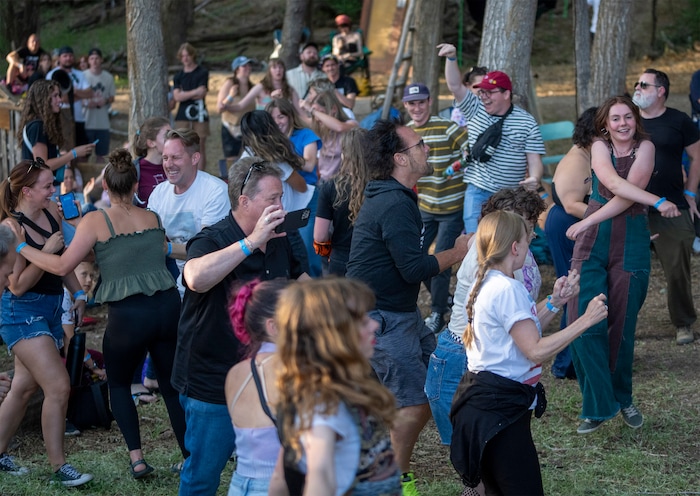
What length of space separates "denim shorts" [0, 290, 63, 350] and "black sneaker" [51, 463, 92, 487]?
2.41 feet

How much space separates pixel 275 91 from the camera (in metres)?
9.98

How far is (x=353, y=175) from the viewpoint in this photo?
497 cm

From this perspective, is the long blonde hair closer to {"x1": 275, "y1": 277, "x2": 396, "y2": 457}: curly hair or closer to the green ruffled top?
{"x1": 275, "y1": 277, "x2": 396, "y2": 457}: curly hair

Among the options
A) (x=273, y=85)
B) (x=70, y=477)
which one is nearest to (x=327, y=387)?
(x=70, y=477)

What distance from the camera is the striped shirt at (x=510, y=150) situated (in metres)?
7.12

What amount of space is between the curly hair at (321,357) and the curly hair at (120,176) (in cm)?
284

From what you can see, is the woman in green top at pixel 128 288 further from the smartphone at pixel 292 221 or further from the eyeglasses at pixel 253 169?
the eyeglasses at pixel 253 169

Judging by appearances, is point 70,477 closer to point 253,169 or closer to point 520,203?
point 253,169

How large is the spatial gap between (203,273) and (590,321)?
157cm

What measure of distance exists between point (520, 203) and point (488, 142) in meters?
2.86

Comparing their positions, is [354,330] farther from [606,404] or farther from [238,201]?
[606,404]

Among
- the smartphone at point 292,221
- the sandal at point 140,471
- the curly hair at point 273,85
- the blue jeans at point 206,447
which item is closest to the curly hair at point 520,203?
the smartphone at point 292,221

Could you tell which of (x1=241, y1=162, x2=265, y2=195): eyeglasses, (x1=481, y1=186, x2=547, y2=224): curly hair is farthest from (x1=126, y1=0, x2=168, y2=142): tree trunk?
(x1=481, y1=186, x2=547, y2=224): curly hair

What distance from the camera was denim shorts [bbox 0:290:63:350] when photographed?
500cm
